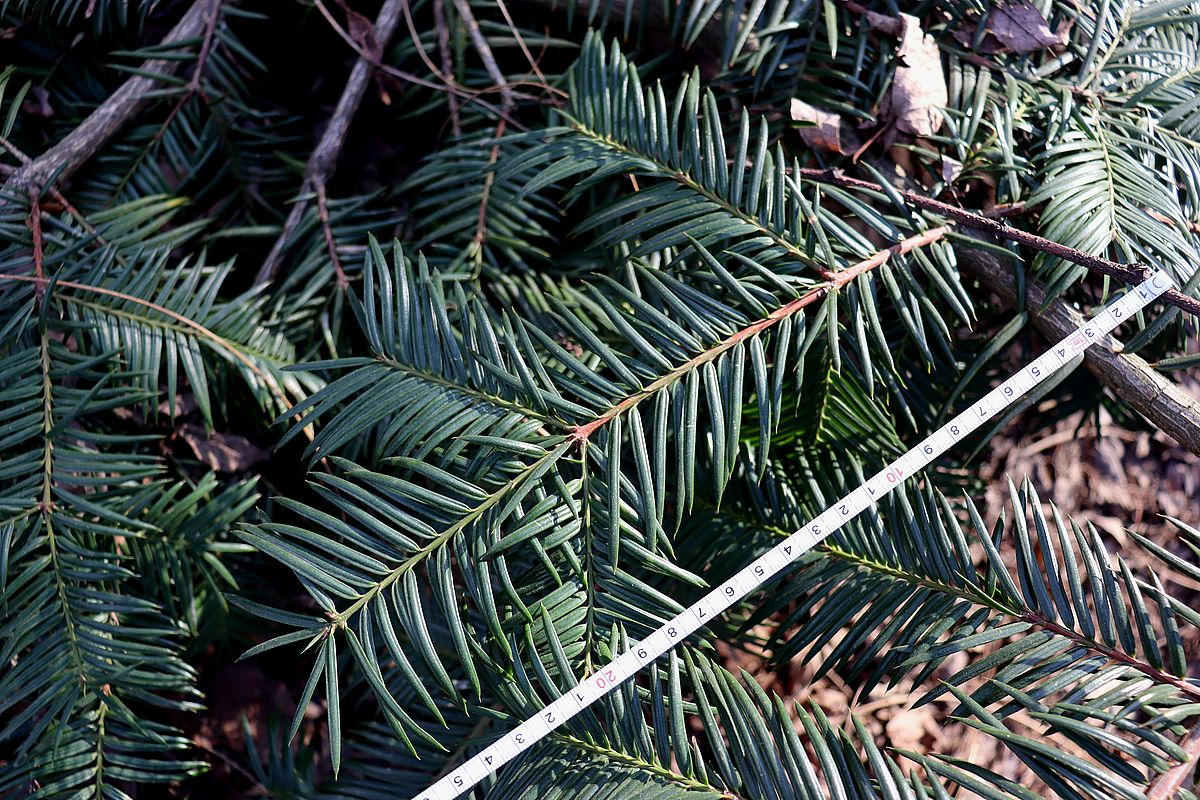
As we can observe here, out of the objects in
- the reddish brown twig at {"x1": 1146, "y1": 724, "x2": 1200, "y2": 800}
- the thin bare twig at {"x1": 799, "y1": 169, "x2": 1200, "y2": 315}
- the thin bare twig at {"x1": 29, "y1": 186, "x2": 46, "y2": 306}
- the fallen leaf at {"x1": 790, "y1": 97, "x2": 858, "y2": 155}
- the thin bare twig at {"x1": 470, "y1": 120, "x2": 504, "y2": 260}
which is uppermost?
the fallen leaf at {"x1": 790, "y1": 97, "x2": 858, "y2": 155}

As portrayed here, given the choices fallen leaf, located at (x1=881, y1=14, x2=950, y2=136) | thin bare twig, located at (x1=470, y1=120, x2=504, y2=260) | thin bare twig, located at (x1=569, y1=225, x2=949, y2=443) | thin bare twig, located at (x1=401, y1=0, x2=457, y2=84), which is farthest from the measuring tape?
thin bare twig, located at (x1=401, y1=0, x2=457, y2=84)

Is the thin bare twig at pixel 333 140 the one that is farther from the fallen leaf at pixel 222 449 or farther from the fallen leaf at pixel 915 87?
the fallen leaf at pixel 915 87

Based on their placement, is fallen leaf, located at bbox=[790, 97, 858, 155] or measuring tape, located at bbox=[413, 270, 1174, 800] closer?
measuring tape, located at bbox=[413, 270, 1174, 800]

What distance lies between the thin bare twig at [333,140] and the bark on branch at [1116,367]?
0.92 m

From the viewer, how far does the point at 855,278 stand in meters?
0.85

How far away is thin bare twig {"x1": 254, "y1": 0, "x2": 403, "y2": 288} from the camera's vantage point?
1.22m

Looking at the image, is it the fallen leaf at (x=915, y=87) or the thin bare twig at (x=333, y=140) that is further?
the thin bare twig at (x=333, y=140)

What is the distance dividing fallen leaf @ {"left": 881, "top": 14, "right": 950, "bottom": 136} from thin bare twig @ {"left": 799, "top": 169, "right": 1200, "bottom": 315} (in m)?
0.12

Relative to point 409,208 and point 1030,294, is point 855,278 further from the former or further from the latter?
point 409,208

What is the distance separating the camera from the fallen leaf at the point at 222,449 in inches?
46.6

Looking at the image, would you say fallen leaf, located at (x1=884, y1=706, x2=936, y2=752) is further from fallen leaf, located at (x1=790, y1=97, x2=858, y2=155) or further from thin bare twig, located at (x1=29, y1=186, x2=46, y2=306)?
thin bare twig, located at (x1=29, y1=186, x2=46, y2=306)

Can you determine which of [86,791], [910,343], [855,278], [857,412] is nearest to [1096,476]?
[910,343]

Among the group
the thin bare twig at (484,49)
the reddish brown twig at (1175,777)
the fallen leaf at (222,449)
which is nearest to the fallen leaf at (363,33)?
the thin bare twig at (484,49)

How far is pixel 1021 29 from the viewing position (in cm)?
104
